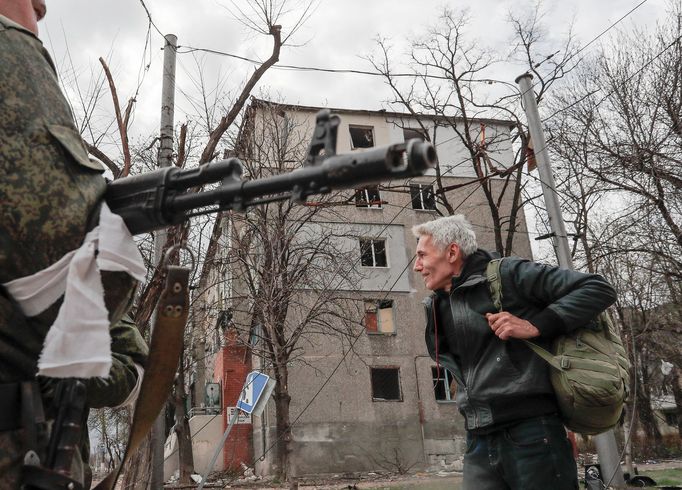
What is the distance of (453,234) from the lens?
3531 millimetres

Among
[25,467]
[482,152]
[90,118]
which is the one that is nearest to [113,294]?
[25,467]

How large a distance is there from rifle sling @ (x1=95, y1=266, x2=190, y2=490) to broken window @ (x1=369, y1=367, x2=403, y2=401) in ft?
75.5

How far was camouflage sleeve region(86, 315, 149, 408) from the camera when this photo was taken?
172cm

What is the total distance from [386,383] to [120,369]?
23.5 metres

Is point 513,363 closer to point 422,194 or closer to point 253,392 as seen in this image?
point 253,392

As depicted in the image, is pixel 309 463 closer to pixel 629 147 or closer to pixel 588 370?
pixel 629 147

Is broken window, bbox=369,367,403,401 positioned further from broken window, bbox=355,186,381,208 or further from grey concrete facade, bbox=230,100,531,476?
broken window, bbox=355,186,381,208

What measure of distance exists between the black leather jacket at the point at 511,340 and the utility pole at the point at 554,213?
648cm

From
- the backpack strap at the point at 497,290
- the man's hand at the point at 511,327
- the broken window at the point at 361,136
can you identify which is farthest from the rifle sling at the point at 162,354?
the broken window at the point at 361,136

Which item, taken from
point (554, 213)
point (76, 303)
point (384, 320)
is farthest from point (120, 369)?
point (384, 320)

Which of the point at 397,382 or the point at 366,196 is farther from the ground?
the point at 366,196

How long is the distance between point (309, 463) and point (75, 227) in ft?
72.6

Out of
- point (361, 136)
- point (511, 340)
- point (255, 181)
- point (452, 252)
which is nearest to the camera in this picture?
point (255, 181)

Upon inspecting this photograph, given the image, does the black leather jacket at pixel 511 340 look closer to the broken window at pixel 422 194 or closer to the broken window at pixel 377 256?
the broken window at pixel 422 194
